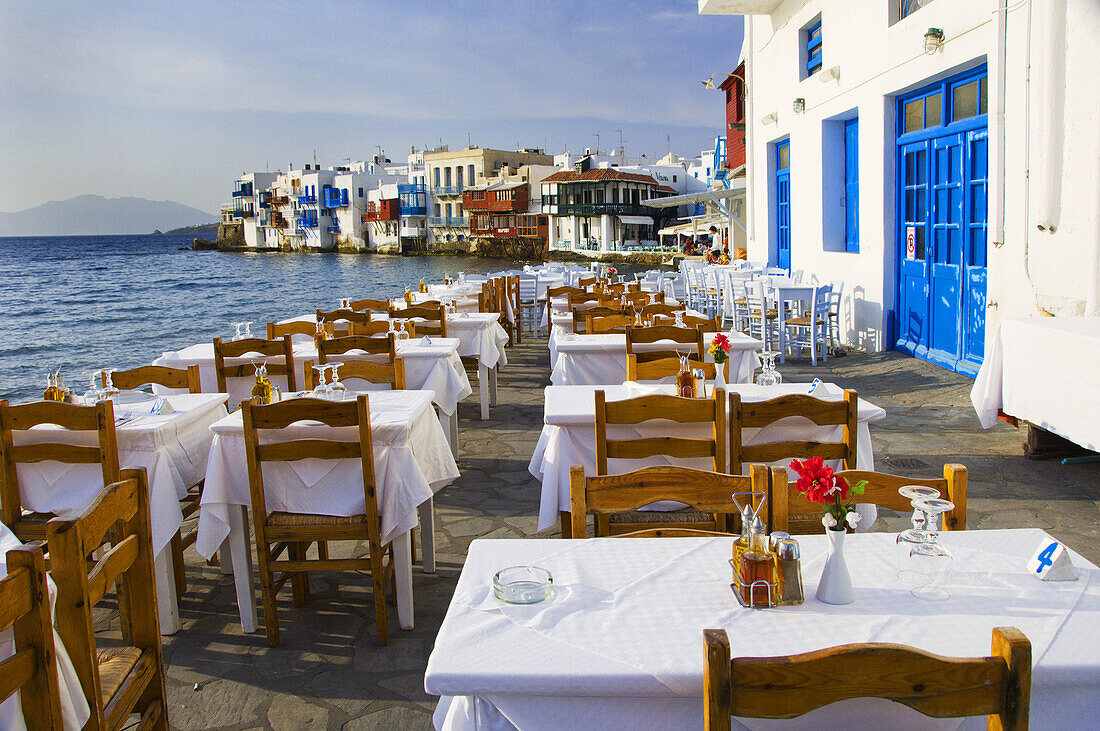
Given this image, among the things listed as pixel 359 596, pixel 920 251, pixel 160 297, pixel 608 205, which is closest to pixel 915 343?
pixel 920 251

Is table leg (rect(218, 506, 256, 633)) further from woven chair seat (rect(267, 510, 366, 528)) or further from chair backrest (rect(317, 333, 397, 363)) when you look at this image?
chair backrest (rect(317, 333, 397, 363))

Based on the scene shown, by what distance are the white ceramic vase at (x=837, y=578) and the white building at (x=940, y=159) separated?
206 inches

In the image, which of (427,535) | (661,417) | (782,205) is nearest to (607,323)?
(427,535)

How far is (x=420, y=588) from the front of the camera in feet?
13.0

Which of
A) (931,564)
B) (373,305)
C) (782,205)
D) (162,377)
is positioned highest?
(782,205)

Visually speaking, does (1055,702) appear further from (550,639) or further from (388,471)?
(388,471)

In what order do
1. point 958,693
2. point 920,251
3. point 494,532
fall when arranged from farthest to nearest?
point 920,251 < point 494,532 < point 958,693

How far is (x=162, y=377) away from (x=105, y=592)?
2.56 metres

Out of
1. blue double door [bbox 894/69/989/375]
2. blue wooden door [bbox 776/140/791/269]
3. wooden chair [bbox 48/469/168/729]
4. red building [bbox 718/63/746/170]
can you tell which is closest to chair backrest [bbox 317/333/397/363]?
wooden chair [bbox 48/469/168/729]

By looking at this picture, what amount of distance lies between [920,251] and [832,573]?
834cm

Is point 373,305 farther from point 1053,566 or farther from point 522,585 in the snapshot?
point 1053,566

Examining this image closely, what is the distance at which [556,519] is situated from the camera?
12.1 ft

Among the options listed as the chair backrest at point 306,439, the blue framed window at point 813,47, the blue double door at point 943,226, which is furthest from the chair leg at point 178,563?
the blue framed window at point 813,47

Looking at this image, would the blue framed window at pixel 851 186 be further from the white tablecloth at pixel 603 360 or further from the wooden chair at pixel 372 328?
the wooden chair at pixel 372 328
